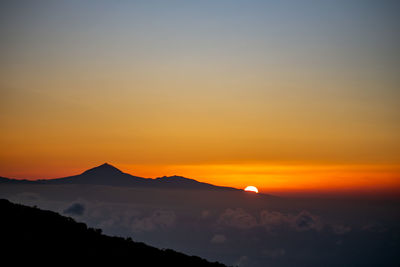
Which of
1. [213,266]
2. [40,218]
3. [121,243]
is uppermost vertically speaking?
[40,218]

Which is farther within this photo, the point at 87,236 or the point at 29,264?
the point at 87,236

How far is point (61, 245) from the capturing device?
27.8 meters

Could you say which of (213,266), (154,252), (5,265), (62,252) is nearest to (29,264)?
(5,265)

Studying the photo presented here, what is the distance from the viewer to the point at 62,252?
26453 millimetres

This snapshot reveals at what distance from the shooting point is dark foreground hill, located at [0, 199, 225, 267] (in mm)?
25078

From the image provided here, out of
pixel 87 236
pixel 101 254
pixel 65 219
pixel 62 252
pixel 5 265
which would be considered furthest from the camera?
pixel 65 219

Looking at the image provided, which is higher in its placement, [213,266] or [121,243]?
[121,243]

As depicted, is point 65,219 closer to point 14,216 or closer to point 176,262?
point 14,216

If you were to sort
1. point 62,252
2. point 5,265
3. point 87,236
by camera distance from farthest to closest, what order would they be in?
point 87,236 < point 62,252 < point 5,265

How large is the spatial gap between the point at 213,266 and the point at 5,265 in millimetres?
19672

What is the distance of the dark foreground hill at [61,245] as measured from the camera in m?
25.1

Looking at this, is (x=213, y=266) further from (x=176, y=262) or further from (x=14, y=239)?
(x=14, y=239)

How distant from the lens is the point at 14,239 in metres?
26.5

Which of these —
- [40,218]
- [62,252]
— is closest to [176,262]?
[62,252]
